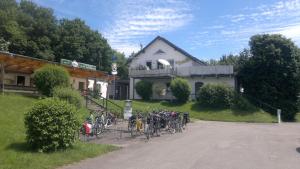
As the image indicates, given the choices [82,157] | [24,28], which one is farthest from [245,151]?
[24,28]

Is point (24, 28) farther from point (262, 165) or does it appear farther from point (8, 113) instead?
point (262, 165)

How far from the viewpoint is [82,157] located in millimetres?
11055

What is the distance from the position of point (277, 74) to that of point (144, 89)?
550 inches

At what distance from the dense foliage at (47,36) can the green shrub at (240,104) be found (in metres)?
28.4

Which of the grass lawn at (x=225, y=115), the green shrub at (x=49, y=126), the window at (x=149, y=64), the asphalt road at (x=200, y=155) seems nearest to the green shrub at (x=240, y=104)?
the grass lawn at (x=225, y=115)

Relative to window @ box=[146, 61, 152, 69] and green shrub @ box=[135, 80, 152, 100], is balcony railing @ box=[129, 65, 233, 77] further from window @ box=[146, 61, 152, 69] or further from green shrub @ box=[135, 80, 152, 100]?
window @ box=[146, 61, 152, 69]

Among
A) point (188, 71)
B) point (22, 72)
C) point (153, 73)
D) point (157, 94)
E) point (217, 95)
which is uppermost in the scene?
point (188, 71)

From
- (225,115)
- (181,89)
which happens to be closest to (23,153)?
(225,115)

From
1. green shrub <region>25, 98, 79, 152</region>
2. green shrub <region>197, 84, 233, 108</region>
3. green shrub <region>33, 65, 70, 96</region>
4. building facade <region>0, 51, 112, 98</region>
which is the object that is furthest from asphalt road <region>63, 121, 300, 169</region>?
green shrub <region>197, 84, 233, 108</region>

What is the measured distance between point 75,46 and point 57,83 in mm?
33184

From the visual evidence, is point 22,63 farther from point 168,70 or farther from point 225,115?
Answer: point 168,70

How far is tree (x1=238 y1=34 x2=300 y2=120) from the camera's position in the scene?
124 ft

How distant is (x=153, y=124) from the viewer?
708 inches

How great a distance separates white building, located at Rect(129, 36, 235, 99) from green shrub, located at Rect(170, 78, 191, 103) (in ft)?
11.6
